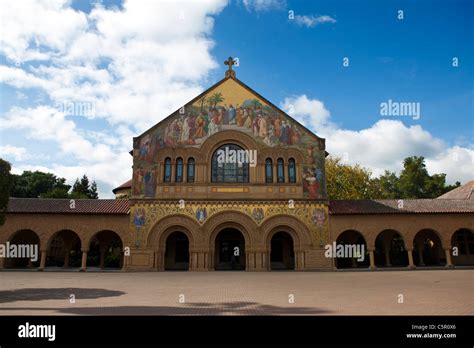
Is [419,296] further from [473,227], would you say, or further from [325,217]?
[473,227]

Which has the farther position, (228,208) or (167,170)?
(167,170)

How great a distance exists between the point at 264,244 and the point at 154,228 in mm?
8078

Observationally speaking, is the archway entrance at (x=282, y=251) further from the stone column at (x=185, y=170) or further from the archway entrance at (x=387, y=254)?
the archway entrance at (x=387, y=254)

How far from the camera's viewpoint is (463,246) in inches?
1278

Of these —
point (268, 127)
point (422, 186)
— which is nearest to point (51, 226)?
point (268, 127)

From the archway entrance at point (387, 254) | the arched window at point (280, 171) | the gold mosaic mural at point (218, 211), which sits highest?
the arched window at point (280, 171)

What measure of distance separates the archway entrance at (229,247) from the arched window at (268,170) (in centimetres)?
501

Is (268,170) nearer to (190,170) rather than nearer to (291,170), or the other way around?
(291,170)

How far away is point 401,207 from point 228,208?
1365 cm

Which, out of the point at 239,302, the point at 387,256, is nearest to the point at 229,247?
the point at 387,256

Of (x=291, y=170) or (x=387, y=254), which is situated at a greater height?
(x=291, y=170)

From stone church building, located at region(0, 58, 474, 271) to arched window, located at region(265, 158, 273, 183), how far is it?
0.08 meters

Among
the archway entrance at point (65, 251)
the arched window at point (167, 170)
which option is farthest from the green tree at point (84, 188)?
the arched window at point (167, 170)

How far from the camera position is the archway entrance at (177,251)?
30.1 meters
